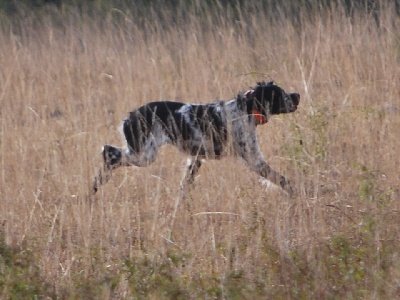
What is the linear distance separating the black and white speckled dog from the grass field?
149 mm

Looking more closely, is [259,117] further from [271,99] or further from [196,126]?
[196,126]

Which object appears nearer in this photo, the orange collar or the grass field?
the grass field

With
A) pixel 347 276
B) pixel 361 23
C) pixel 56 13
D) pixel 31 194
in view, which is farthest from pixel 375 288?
pixel 56 13

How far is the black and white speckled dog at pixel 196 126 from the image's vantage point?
5.96 m

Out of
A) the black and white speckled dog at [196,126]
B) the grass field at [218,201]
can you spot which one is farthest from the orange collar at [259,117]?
the grass field at [218,201]

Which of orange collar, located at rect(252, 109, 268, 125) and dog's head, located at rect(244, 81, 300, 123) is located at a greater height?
dog's head, located at rect(244, 81, 300, 123)

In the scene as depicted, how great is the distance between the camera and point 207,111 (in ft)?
20.1

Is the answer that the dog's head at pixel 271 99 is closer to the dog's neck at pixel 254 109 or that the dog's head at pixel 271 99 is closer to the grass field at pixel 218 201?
the dog's neck at pixel 254 109

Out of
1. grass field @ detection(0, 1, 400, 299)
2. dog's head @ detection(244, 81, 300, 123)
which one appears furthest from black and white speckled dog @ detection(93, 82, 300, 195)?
grass field @ detection(0, 1, 400, 299)

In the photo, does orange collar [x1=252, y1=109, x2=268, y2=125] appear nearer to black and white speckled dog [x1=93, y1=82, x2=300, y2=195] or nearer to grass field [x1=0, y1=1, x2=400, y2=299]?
black and white speckled dog [x1=93, y1=82, x2=300, y2=195]

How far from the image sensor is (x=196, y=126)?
6.07 metres

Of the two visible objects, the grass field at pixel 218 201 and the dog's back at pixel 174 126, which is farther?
the dog's back at pixel 174 126

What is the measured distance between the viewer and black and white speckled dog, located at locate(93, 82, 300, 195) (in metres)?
5.96

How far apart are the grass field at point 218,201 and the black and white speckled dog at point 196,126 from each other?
15 centimetres
